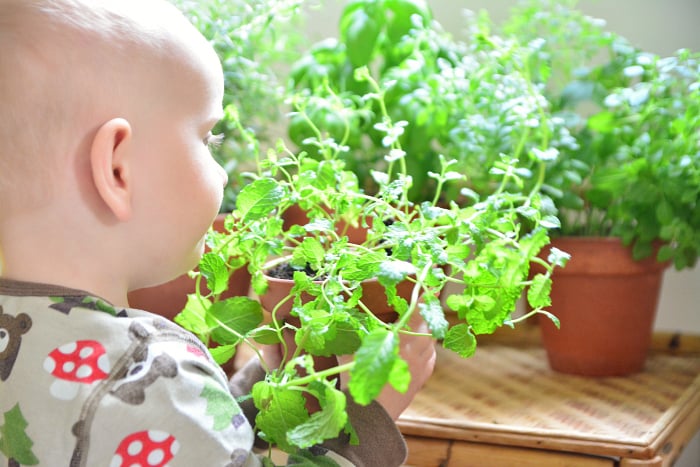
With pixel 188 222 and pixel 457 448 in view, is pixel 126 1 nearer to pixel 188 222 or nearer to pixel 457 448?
pixel 188 222

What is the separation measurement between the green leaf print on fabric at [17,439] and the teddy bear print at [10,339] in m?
0.03

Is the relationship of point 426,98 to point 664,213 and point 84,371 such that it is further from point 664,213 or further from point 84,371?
point 84,371

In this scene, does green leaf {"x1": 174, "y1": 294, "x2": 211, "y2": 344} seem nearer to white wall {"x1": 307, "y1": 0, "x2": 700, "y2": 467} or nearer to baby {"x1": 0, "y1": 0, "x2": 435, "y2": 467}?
baby {"x1": 0, "y1": 0, "x2": 435, "y2": 467}

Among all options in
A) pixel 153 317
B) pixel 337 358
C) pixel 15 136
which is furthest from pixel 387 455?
pixel 15 136

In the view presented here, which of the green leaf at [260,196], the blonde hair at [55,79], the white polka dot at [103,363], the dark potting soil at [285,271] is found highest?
the blonde hair at [55,79]

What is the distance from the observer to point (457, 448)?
1.03 m

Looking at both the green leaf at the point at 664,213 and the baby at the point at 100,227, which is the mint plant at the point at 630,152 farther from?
the baby at the point at 100,227

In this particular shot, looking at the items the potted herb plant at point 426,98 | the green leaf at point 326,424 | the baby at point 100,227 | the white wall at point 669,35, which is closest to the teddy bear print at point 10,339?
the baby at point 100,227

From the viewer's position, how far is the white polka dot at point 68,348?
0.68 metres

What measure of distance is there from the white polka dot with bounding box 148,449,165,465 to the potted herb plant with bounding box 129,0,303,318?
1.41 ft

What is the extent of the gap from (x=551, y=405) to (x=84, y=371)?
0.63m

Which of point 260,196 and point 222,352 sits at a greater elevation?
point 260,196

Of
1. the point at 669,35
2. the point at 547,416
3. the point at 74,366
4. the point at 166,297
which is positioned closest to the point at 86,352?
the point at 74,366

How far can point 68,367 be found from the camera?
67 centimetres
